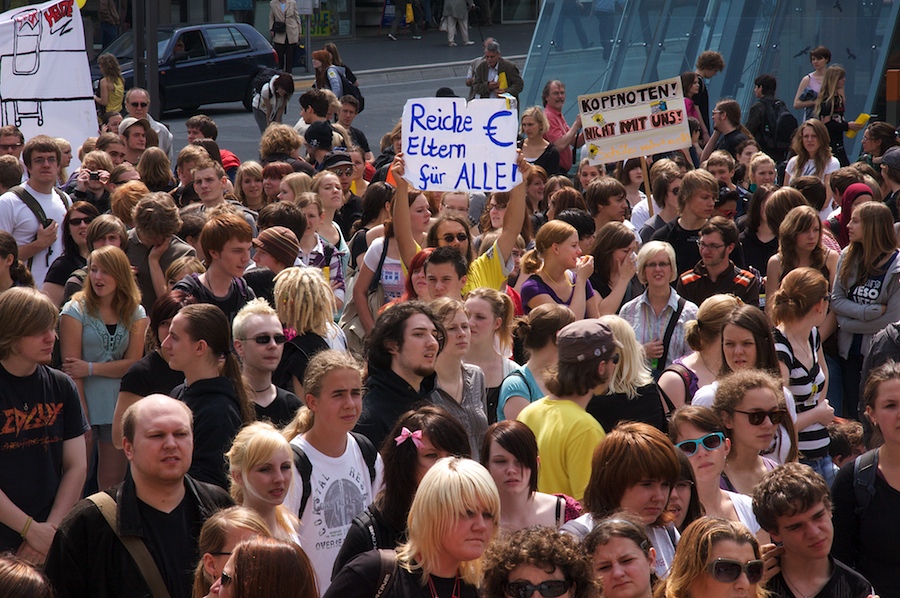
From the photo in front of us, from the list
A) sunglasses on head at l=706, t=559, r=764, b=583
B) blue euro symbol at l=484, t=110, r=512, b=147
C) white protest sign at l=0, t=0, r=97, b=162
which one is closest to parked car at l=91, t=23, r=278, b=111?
white protest sign at l=0, t=0, r=97, b=162

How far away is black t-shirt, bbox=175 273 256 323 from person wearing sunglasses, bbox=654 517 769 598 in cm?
328

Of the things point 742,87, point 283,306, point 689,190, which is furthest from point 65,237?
point 742,87

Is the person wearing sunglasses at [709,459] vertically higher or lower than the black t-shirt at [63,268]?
higher

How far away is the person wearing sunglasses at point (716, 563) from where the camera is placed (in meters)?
3.89

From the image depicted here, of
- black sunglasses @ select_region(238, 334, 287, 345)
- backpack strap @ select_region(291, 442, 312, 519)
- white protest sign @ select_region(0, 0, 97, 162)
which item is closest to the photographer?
backpack strap @ select_region(291, 442, 312, 519)

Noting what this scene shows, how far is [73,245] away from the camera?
778 cm

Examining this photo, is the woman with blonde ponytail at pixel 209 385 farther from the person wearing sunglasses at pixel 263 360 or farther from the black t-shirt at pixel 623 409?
the black t-shirt at pixel 623 409

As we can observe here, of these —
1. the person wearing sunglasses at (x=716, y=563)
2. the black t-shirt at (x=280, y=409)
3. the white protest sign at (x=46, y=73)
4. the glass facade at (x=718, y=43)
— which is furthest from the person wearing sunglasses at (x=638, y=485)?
the glass facade at (x=718, y=43)

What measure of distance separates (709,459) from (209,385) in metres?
2.07

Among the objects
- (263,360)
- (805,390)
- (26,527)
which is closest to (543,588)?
(263,360)

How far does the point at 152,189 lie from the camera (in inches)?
388

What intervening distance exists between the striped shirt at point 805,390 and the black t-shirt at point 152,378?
312cm

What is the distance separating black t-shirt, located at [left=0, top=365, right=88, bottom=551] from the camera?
16.5ft

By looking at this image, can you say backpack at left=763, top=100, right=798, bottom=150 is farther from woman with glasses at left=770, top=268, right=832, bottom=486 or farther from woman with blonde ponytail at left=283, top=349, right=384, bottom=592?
woman with blonde ponytail at left=283, top=349, right=384, bottom=592
